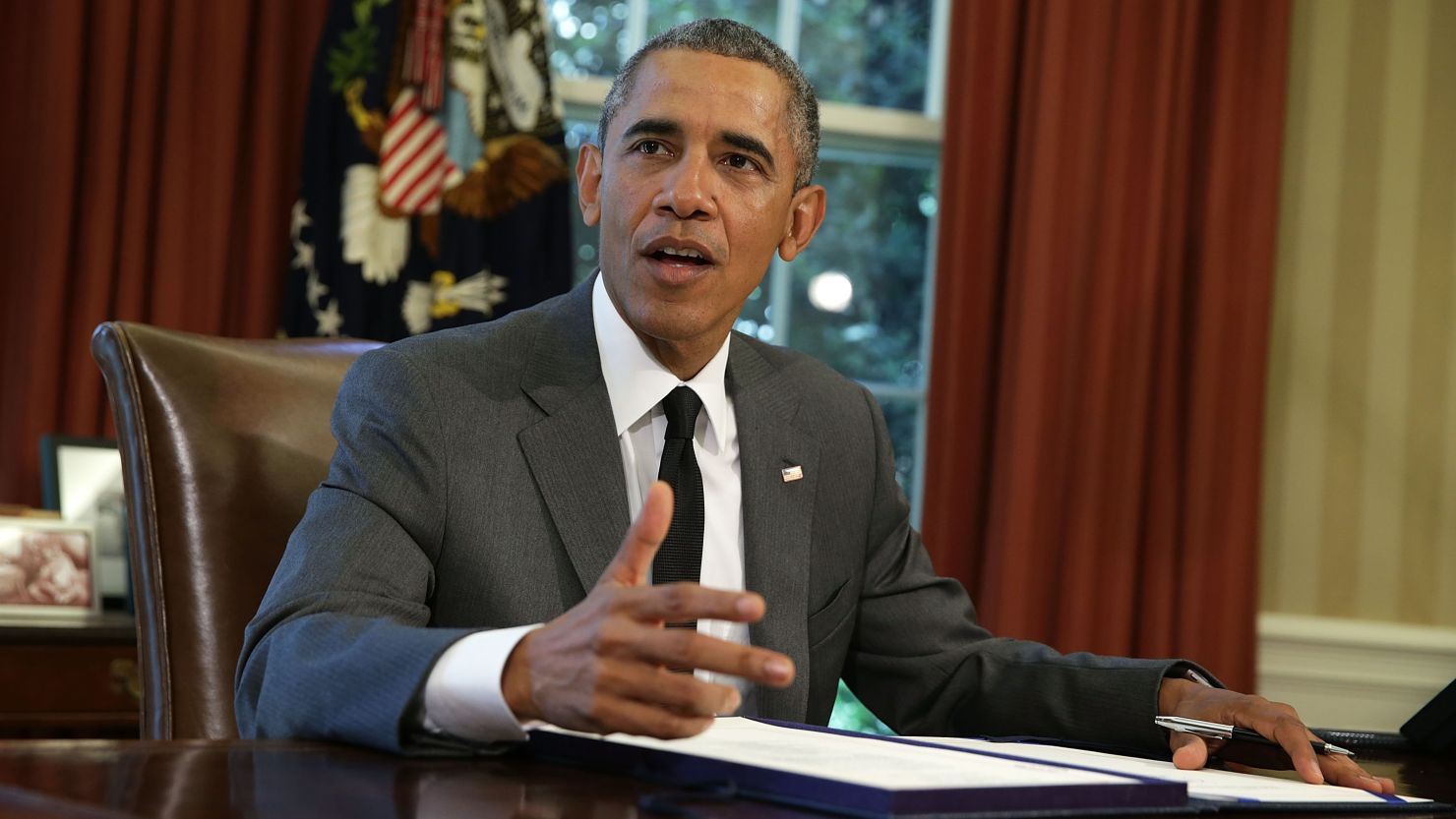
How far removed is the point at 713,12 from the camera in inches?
153

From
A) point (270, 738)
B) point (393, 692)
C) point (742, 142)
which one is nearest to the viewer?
point (393, 692)

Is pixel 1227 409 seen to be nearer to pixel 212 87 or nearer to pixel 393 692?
pixel 212 87

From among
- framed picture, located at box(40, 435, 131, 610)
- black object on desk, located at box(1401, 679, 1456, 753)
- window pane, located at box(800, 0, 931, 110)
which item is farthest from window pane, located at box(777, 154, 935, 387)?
black object on desk, located at box(1401, 679, 1456, 753)

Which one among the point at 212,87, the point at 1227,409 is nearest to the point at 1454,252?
the point at 1227,409

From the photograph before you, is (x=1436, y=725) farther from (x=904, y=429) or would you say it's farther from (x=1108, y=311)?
(x=904, y=429)

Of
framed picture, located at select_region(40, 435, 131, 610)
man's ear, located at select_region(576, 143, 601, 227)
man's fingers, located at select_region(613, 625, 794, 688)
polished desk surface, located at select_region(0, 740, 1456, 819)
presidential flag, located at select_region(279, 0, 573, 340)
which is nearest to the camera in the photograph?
polished desk surface, located at select_region(0, 740, 1456, 819)

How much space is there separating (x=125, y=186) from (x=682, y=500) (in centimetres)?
203

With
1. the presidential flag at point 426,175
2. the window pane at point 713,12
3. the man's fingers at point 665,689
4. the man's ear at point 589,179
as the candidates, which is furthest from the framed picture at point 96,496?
the man's fingers at point 665,689

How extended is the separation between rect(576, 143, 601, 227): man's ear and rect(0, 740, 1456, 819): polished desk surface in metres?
1.00

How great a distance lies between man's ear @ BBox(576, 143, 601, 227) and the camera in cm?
192

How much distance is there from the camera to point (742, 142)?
177 centimetres

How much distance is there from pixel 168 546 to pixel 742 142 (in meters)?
0.83

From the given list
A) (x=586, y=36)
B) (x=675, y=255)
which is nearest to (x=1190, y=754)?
(x=675, y=255)

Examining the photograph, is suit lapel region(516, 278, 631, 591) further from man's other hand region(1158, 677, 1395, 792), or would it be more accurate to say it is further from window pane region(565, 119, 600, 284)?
window pane region(565, 119, 600, 284)
